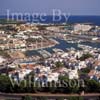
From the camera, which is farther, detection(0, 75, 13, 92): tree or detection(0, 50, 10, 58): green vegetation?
detection(0, 50, 10, 58): green vegetation

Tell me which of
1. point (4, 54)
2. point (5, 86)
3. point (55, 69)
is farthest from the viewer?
point (4, 54)

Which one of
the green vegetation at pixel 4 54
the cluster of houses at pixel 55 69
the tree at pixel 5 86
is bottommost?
the green vegetation at pixel 4 54

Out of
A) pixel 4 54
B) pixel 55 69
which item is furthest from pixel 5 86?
pixel 4 54

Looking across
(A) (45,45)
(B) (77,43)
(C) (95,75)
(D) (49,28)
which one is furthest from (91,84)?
(D) (49,28)

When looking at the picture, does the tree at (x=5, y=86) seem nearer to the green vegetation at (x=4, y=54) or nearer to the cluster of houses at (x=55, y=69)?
the cluster of houses at (x=55, y=69)

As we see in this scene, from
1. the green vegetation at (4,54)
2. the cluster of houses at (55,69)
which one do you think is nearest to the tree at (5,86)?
the cluster of houses at (55,69)

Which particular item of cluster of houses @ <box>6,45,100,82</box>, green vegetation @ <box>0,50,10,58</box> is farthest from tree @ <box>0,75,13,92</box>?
green vegetation @ <box>0,50,10,58</box>

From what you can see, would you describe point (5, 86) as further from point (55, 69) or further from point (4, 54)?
point (4, 54)

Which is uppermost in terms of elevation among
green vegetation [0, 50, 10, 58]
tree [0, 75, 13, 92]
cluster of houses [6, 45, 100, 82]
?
tree [0, 75, 13, 92]

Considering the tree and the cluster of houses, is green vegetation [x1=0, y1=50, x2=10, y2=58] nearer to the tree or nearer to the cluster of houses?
the cluster of houses

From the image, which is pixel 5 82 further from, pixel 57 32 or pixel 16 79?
pixel 57 32

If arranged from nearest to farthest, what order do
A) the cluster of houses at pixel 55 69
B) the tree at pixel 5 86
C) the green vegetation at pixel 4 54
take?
1. the tree at pixel 5 86
2. the cluster of houses at pixel 55 69
3. the green vegetation at pixel 4 54
